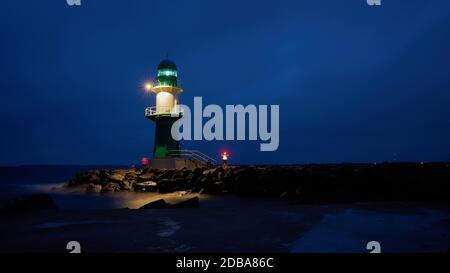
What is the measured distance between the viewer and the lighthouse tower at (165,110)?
967 inches

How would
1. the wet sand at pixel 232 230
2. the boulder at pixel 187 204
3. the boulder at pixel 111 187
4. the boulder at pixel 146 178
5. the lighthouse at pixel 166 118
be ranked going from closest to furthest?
the wet sand at pixel 232 230 → the boulder at pixel 187 204 → the boulder at pixel 111 187 → the boulder at pixel 146 178 → the lighthouse at pixel 166 118

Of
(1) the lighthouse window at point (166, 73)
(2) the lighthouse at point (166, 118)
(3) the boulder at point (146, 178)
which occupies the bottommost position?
(3) the boulder at point (146, 178)

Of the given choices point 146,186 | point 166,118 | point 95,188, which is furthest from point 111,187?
point 166,118

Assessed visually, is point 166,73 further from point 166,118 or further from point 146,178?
point 146,178

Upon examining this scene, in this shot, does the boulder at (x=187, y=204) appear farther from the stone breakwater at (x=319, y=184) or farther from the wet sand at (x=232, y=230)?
the stone breakwater at (x=319, y=184)

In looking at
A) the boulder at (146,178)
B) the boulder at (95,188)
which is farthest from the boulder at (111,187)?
the boulder at (146,178)

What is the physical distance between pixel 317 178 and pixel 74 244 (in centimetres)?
892

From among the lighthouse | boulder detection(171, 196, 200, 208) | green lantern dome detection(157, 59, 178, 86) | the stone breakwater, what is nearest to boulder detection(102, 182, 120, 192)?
the stone breakwater

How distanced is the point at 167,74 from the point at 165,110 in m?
2.70

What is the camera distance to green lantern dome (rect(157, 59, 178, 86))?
2512 centimetres
